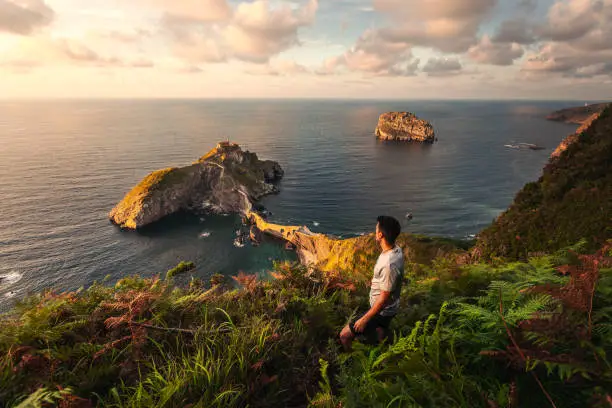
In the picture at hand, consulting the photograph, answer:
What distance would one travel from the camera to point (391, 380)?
3.62m

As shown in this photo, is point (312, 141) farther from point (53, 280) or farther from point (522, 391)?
point (522, 391)

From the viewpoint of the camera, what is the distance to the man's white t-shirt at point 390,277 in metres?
4.98

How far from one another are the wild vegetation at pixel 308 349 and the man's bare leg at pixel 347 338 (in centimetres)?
20

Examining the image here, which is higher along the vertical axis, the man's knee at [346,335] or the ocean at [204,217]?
the man's knee at [346,335]

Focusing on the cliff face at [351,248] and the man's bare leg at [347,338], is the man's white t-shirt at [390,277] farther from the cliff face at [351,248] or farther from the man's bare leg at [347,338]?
the cliff face at [351,248]

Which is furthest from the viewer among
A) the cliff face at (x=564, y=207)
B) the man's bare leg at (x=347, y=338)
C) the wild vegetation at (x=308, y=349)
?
the cliff face at (x=564, y=207)

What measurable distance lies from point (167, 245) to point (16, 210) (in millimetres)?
47099

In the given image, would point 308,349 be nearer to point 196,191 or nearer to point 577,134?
point 577,134

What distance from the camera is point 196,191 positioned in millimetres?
87812

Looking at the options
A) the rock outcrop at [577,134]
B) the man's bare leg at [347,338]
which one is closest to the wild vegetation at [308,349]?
the man's bare leg at [347,338]

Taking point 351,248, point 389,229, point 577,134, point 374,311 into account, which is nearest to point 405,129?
point 577,134

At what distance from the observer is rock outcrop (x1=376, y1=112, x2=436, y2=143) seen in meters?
185

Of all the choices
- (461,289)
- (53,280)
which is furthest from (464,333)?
(53,280)

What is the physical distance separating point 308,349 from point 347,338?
64cm
